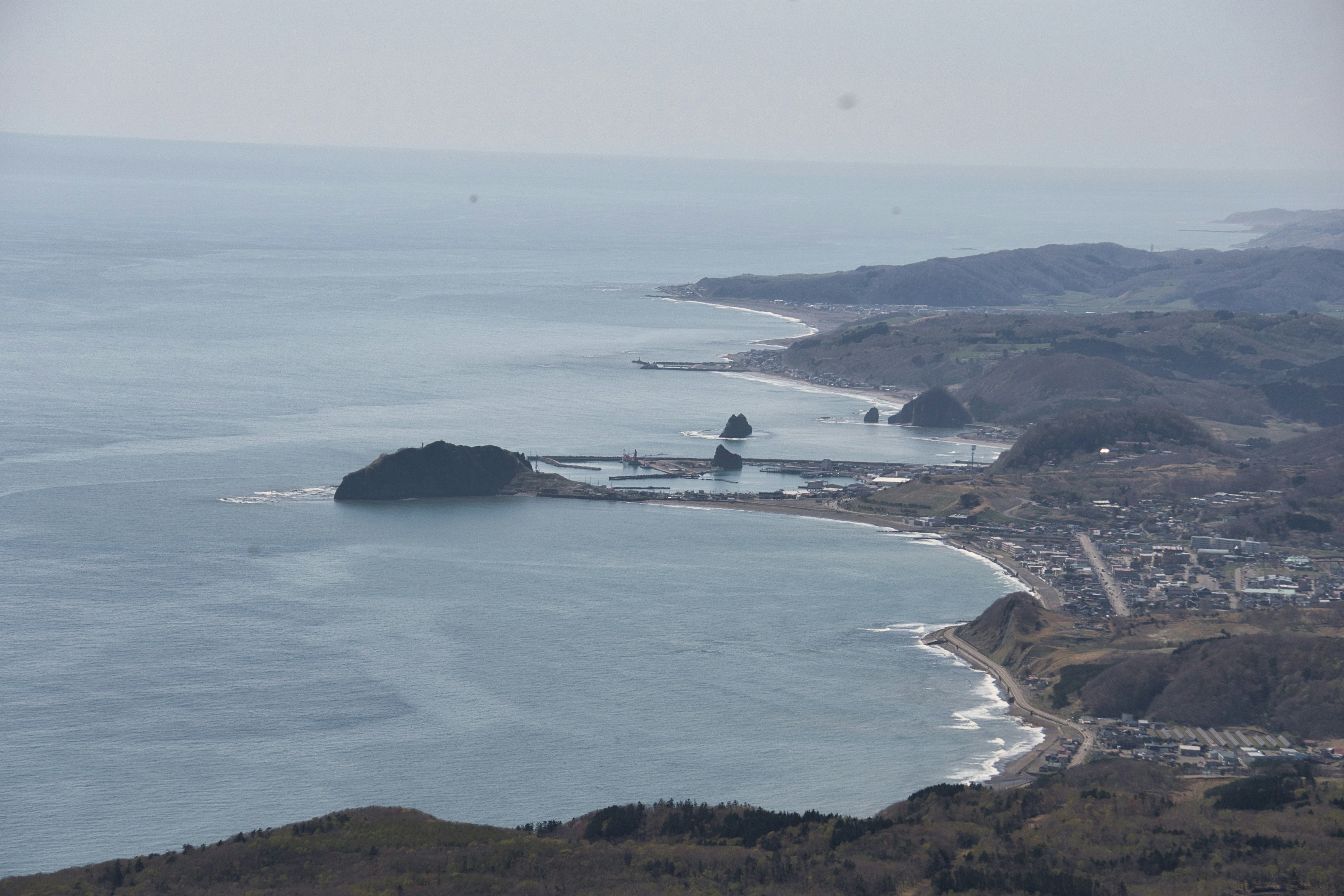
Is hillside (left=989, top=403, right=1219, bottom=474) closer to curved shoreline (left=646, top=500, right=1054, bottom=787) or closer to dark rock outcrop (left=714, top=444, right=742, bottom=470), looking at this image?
dark rock outcrop (left=714, top=444, right=742, bottom=470)

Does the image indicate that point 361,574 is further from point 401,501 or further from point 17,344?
point 17,344

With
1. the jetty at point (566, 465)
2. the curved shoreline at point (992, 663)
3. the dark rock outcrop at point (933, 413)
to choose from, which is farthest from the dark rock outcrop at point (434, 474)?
the dark rock outcrop at point (933, 413)

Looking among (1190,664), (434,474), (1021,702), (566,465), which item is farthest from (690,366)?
(1190,664)

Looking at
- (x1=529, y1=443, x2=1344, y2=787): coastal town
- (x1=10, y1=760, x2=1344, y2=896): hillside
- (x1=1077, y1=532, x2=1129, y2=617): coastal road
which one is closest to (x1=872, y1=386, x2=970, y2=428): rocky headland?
(x1=529, y1=443, x2=1344, y2=787): coastal town

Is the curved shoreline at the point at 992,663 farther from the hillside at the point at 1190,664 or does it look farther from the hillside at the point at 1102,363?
the hillside at the point at 1102,363

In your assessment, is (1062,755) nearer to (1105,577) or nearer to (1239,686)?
(1239,686)
